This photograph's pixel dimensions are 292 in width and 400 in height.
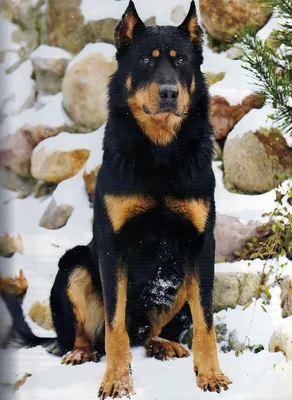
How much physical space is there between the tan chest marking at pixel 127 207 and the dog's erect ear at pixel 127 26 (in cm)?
61

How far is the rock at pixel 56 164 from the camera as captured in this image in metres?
3.82

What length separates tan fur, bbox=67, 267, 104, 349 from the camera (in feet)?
8.03

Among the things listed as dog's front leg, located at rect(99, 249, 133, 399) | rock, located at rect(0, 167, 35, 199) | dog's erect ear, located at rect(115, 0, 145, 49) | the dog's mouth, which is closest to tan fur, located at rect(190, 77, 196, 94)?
the dog's mouth

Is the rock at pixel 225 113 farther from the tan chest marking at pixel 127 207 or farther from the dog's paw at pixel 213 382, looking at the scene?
the dog's paw at pixel 213 382

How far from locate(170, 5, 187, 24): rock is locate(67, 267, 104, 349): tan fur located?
151 cm

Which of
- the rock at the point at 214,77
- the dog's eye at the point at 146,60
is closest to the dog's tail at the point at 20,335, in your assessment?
the dog's eye at the point at 146,60

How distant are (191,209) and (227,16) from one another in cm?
182

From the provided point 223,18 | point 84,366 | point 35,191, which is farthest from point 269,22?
point 84,366

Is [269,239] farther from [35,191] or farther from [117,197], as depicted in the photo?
[35,191]

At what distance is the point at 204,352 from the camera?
2148mm

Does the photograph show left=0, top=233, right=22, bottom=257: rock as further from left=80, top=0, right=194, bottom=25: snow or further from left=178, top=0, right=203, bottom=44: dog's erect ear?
left=80, top=0, right=194, bottom=25: snow

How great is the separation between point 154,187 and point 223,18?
70.5 inches

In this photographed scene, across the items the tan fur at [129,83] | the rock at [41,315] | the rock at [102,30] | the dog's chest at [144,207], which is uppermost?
the tan fur at [129,83]

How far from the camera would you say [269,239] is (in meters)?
2.87
